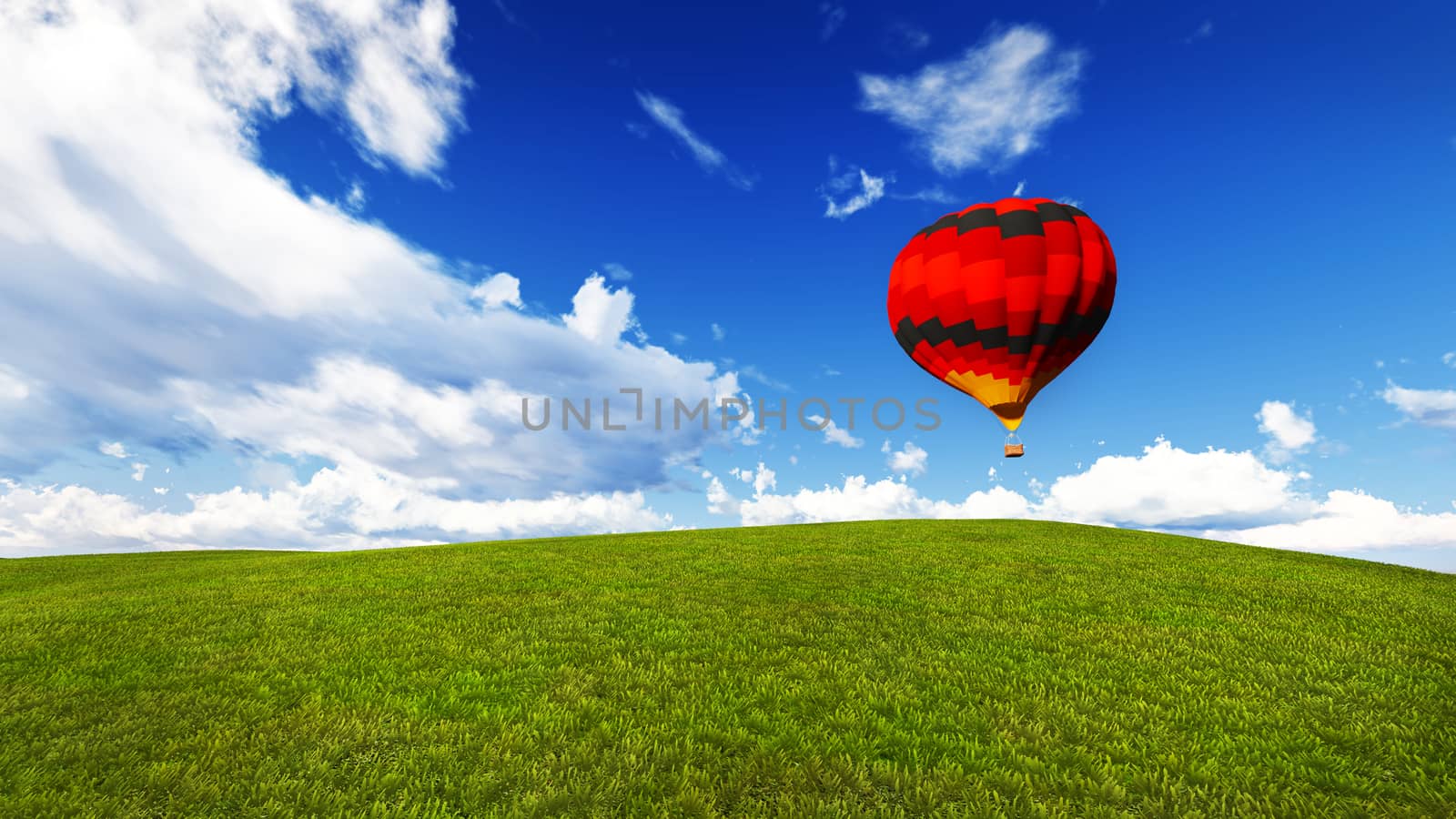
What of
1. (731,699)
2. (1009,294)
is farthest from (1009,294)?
(731,699)

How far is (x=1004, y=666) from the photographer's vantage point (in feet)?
32.7

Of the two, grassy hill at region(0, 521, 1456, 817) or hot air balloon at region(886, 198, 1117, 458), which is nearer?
grassy hill at region(0, 521, 1456, 817)

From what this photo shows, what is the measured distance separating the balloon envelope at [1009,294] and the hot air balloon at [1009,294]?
0.11 ft

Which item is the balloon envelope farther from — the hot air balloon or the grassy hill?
the grassy hill

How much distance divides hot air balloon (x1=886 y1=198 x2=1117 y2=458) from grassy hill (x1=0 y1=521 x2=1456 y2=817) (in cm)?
979

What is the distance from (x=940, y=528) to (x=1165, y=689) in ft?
65.7

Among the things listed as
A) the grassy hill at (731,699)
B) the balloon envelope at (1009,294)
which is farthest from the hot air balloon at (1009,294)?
the grassy hill at (731,699)

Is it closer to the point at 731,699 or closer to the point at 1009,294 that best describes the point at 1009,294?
the point at 1009,294

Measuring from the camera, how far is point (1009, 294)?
23578 mm

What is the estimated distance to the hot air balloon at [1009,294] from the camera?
77.2 ft

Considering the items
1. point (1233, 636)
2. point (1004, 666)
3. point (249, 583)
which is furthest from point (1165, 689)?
point (249, 583)

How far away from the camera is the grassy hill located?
6172mm

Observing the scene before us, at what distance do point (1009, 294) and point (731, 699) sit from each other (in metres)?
19.9

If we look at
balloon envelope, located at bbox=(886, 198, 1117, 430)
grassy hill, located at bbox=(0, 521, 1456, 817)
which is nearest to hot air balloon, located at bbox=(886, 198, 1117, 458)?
balloon envelope, located at bbox=(886, 198, 1117, 430)
